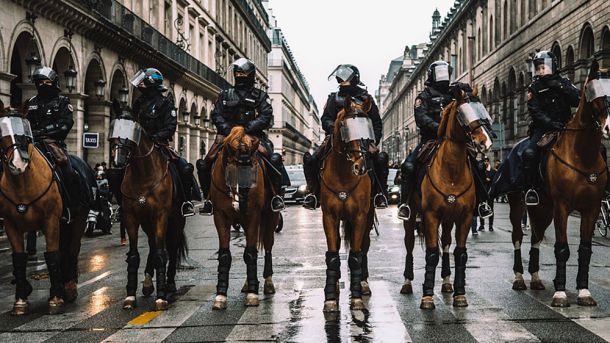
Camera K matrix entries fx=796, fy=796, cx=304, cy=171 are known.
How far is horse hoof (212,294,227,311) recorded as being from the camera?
28.7 feet

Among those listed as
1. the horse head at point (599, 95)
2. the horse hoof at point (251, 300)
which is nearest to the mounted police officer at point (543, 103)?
the horse head at point (599, 95)

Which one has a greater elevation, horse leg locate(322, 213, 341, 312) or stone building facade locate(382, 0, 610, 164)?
stone building facade locate(382, 0, 610, 164)

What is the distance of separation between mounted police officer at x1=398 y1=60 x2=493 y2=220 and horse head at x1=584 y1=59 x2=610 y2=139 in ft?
5.53

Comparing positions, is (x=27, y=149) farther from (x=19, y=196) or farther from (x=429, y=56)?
(x=429, y=56)

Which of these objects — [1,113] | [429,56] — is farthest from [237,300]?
[429,56]

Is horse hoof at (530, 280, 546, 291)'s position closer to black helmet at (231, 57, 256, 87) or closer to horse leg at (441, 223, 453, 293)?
horse leg at (441, 223, 453, 293)

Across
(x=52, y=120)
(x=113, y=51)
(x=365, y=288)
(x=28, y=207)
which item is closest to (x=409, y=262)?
(x=365, y=288)

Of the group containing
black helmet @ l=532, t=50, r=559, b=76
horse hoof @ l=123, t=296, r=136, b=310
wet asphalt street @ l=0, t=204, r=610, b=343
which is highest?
black helmet @ l=532, t=50, r=559, b=76

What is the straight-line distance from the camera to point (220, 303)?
8.77m

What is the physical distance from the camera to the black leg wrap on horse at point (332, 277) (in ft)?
27.9

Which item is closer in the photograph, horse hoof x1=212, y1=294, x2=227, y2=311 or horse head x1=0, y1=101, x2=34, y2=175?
horse head x1=0, y1=101, x2=34, y2=175

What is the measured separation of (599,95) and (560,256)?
6.28 ft

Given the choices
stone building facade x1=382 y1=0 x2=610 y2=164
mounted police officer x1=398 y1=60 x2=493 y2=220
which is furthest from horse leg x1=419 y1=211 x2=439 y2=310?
stone building facade x1=382 y1=0 x2=610 y2=164

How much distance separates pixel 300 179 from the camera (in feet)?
125
